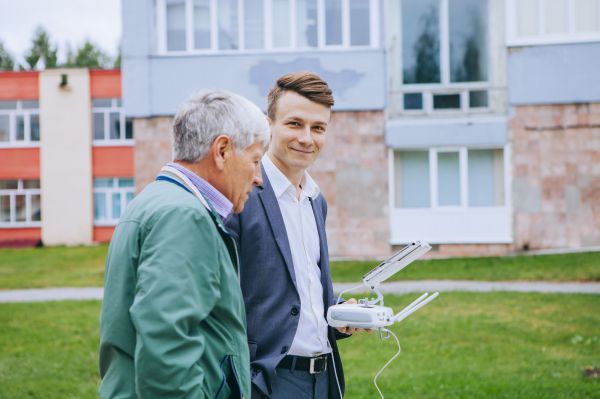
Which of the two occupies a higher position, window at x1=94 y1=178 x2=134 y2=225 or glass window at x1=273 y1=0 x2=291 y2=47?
glass window at x1=273 y1=0 x2=291 y2=47

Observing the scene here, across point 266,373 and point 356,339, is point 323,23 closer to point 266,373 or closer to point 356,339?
point 356,339

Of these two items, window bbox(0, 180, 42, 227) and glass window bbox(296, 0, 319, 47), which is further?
window bbox(0, 180, 42, 227)

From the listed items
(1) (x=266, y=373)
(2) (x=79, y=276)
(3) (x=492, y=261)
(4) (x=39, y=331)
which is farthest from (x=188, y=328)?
(2) (x=79, y=276)

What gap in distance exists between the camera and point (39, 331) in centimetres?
1222

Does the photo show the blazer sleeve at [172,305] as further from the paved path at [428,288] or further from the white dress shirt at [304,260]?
the paved path at [428,288]

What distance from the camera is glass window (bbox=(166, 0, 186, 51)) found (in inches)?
909

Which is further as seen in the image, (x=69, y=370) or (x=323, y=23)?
(x=323, y=23)

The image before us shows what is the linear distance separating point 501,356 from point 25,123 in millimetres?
33503

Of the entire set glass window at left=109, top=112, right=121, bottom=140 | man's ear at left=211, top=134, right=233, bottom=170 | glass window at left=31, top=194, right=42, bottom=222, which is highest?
glass window at left=109, top=112, right=121, bottom=140

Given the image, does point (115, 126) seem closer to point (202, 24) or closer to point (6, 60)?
point (202, 24)

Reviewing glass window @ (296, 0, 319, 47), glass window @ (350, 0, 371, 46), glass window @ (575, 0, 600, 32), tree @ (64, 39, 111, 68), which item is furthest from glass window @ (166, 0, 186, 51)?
tree @ (64, 39, 111, 68)

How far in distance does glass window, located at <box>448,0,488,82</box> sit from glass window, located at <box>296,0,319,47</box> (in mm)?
3616

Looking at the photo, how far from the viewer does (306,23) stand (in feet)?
75.3

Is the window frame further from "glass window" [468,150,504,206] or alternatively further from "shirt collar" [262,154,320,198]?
"shirt collar" [262,154,320,198]
